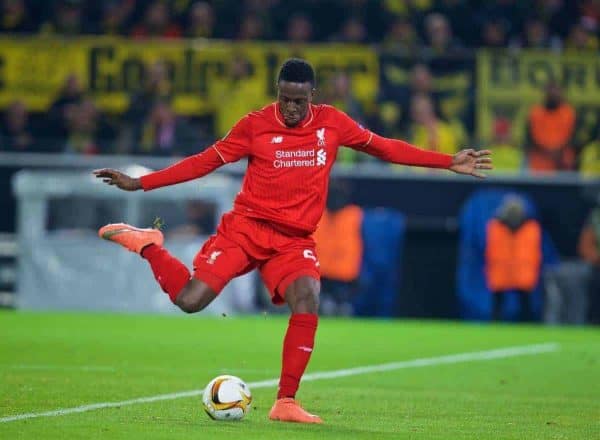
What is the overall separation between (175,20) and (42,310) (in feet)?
17.0

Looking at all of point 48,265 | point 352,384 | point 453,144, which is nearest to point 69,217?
point 48,265

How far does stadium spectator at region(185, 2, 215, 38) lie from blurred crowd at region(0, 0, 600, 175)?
15mm

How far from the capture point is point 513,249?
1970cm

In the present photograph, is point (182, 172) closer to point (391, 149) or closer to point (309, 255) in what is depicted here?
point (309, 255)

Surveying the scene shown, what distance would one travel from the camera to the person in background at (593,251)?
19734mm

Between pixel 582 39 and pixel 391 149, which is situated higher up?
pixel 582 39

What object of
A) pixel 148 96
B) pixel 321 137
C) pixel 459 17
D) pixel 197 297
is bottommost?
pixel 197 297

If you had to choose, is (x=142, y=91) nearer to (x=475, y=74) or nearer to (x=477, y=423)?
(x=475, y=74)

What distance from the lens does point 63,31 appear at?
20.8 m

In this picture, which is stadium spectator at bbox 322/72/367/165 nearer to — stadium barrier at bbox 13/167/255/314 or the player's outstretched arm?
stadium barrier at bbox 13/167/255/314

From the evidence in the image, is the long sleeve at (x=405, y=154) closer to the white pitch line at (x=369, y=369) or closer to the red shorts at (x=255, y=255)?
the red shorts at (x=255, y=255)

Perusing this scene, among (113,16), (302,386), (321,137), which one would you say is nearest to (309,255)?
(321,137)

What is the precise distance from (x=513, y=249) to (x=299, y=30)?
463 cm

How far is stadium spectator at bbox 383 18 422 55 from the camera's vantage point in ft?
68.4
